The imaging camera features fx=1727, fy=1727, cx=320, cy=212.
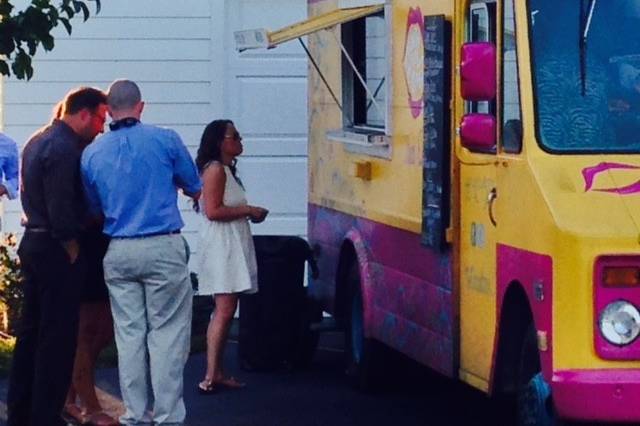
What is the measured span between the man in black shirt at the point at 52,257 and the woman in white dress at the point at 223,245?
1.86m

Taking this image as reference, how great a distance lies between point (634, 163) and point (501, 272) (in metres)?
0.87

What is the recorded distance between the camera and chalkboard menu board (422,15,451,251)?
28.1 ft

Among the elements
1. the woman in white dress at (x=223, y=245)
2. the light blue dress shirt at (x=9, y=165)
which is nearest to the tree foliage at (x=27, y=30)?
the woman in white dress at (x=223, y=245)

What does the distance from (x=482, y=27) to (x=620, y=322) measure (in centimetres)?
208

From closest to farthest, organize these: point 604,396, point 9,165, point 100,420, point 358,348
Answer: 1. point 604,396
2. point 100,420
3. point 358,348
4. point 9,165

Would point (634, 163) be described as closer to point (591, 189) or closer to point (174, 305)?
point (591, 189)

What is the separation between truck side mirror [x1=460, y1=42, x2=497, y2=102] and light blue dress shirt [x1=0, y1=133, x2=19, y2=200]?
5034mm

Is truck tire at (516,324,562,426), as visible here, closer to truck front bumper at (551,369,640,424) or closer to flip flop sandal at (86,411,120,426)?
truck front bumper at (551,369,640,424)

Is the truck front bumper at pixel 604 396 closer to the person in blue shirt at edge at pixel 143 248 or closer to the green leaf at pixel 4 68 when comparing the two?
the person in blue shirt at edge at pixel 143 248

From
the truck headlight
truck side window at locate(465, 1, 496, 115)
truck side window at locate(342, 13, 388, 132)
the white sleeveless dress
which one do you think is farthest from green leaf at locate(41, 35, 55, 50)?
the truck headlight

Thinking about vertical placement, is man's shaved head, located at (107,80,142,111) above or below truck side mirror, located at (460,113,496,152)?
above

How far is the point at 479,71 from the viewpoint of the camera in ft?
24.2

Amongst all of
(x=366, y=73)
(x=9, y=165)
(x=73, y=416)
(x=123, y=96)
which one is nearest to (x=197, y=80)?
(x=9, y=165)

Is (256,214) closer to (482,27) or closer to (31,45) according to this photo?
(31,45)
